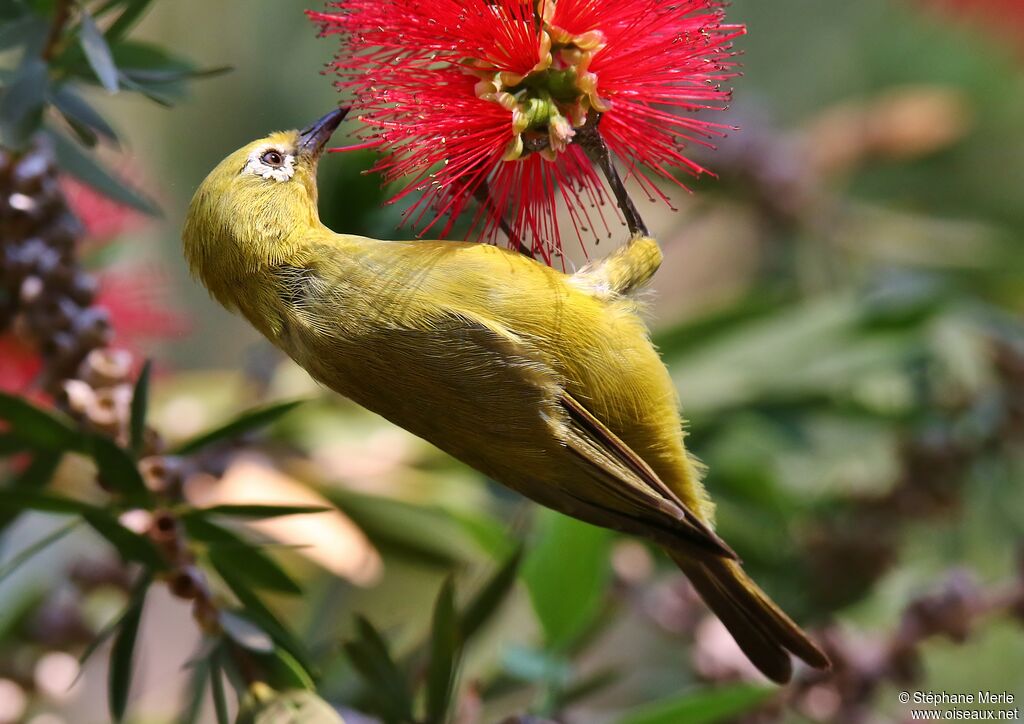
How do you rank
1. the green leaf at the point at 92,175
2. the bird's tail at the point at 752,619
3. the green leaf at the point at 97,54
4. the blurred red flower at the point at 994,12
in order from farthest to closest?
the blurred red flower at the point at 994,12 → the bird's tail at the point at 752,619 → the green leaf at the point at 92,175 → the green leaf at the point at 97,54

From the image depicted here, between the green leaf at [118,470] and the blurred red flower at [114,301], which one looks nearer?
the green leaf at [118,470]

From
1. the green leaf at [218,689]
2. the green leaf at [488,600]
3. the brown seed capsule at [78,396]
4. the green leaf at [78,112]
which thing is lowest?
the green leaf at [488,600]

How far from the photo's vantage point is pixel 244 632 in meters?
1.38

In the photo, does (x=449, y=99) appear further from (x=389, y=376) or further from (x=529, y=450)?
(x=529, y=450)

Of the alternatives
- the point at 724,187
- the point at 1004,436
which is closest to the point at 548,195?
the point at 1004,436

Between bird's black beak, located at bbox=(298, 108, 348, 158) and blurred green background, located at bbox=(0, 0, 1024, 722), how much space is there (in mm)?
371

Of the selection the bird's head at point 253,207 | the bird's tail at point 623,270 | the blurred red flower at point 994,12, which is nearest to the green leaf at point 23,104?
the bird's head at point 253,207

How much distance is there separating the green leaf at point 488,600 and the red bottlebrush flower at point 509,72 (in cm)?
49

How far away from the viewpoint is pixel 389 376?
1487mm

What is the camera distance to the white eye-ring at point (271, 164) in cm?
156

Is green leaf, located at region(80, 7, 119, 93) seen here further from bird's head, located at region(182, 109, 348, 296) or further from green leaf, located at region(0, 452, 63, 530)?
green leaf, located at region(0, 452, 63, 530)

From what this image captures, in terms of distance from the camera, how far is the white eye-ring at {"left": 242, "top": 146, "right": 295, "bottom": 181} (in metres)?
1.56

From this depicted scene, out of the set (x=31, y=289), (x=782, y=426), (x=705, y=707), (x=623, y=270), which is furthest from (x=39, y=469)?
(x=782, y=426)

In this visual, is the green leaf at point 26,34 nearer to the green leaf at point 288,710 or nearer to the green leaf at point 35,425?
the green leaf at point 35,425
